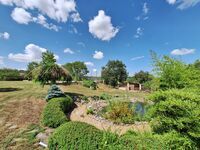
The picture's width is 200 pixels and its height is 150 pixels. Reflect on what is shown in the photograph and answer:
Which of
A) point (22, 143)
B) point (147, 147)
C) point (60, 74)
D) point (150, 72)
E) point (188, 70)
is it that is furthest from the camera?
point (60, 74)

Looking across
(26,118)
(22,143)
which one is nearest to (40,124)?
(26,118)

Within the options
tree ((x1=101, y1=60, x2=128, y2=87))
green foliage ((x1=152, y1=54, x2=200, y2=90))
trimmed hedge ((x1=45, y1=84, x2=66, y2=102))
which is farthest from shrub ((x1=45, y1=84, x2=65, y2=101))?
tree ((x1=101, y1=60, x2=128, y2=87))

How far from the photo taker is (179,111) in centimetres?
402

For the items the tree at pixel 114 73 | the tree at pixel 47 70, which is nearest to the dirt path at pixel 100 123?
the tree at pixel 47 70

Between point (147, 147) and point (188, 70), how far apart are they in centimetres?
251

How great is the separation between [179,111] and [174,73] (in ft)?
3.80

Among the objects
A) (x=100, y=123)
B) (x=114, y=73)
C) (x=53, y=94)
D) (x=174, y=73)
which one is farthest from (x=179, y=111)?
(x=114, y=73)

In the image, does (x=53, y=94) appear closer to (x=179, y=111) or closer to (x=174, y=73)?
(x=174, y=73)

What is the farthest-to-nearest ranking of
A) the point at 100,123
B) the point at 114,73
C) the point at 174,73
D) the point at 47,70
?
the point at 114,73, the point at 47,70, the point at 100,123, the point at 174,73

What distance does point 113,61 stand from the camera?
40.3 metres

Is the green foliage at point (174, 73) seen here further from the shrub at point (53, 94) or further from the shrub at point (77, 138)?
the shrub at point (53, 94)

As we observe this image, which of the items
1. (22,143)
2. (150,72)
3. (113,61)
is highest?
(113,61)

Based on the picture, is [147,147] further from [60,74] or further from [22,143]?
[60,74]

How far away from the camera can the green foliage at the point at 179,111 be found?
384cm
